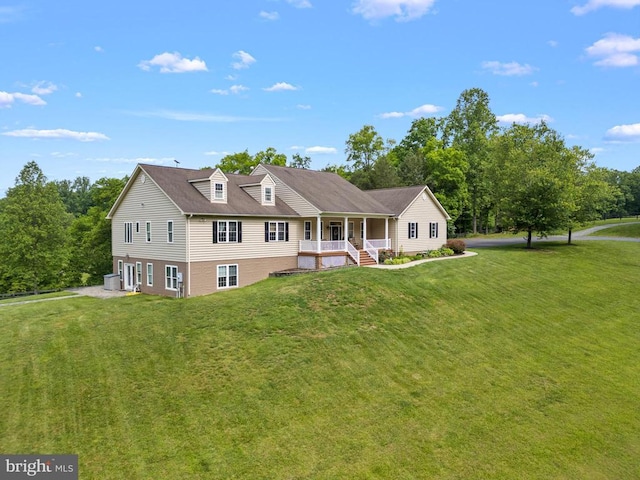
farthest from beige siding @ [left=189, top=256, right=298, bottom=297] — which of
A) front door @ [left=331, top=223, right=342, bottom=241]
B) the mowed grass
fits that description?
front door @ [left=331, top=223, right=342, bottom=241]

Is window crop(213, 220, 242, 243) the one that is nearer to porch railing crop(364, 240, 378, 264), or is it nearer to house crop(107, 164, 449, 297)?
house crop(107, 164, 449, 297)

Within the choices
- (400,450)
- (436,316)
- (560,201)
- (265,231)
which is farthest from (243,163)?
(400,450)

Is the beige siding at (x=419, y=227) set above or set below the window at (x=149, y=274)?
above

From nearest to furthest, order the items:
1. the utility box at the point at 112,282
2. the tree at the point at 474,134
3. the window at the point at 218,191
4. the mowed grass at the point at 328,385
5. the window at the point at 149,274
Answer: the mowed grass at the point at 328,385, the window at the point at 218,191, the window at the point at 149,274, the utility box at the point at 112,282, the tree at the point at 474,134

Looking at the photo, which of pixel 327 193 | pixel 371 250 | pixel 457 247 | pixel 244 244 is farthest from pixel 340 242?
pixel 457 247

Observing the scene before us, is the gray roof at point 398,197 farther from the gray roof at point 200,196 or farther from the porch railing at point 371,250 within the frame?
the gray roof at point 200,196

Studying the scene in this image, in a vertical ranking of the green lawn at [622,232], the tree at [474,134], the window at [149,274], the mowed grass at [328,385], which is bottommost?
the mowed grass at [328,385]

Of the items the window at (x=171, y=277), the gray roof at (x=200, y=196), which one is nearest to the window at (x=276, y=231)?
the gray roof at (x=200, y=196)
